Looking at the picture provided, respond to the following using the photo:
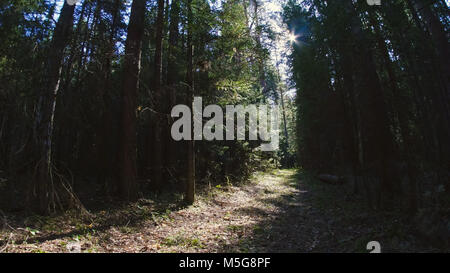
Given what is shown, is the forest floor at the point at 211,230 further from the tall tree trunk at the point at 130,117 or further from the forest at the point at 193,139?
the tall tree trunk at the point at 130,117

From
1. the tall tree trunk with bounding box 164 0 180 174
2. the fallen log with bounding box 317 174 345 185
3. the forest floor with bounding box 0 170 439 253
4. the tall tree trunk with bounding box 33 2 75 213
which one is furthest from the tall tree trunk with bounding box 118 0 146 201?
the fallen log with bounding box 317 174 345 185

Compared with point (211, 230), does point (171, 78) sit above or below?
above

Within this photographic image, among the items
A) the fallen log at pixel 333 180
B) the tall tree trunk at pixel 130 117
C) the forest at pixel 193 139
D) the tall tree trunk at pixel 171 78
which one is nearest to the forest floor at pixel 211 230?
the forest at pixel 193 139

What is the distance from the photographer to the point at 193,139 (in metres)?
8.12

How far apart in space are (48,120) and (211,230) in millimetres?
4790

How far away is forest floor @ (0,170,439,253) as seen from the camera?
435cm

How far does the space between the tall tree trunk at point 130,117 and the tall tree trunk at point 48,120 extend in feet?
6.15

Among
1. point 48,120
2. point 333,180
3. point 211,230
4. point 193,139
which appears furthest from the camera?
point 333,180

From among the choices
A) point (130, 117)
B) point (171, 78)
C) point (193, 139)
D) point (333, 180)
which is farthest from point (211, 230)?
point (333, 180)

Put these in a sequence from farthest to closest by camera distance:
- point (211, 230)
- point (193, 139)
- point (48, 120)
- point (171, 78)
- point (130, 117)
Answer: point (171, 78)
point (193, 139)
point (130, 117)
point (211, 230)
point (48, 120)

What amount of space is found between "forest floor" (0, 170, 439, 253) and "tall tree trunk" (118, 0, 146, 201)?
0.69m

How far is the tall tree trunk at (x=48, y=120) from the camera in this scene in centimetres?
568

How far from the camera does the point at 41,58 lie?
19.5 ft

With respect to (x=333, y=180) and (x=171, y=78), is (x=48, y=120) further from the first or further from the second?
(x=333, y=180)
